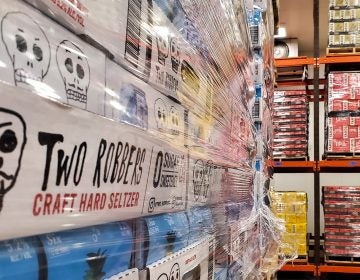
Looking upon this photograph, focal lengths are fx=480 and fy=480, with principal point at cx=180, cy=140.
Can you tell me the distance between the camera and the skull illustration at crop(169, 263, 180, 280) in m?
0.69

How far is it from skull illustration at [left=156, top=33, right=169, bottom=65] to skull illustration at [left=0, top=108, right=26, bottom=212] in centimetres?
40

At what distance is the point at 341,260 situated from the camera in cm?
469

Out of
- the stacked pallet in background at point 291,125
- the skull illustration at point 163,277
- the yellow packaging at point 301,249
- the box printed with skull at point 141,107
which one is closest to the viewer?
the box printed with skull at point 141,107

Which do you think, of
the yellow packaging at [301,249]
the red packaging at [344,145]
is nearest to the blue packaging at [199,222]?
the red packaging at [344,145]

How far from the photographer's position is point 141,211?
0.59 m

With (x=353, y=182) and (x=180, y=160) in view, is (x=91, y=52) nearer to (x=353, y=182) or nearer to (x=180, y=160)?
(x=180, y=160)

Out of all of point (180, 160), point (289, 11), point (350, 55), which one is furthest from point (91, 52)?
point (289, 11)

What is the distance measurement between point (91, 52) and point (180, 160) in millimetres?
322

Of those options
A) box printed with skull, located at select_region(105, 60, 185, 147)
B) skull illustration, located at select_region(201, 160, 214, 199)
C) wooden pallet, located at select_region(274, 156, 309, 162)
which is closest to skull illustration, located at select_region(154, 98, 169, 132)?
box printed with skull, located at select_region(105, 60, 185, 147)

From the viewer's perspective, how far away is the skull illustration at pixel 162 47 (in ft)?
2.32

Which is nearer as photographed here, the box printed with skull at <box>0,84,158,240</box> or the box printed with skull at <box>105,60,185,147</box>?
the box printed with skull at <box>0,84,158,240</box>

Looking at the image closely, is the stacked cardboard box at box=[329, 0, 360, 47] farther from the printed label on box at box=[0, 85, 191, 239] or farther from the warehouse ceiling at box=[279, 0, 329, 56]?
the printed label on box at box=[0, 85, 191, 239]

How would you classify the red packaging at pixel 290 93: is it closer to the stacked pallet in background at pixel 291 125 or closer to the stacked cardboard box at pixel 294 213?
the stacked pallet in background at pixel 291 125

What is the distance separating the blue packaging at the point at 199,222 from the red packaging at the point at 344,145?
3.86 meters
